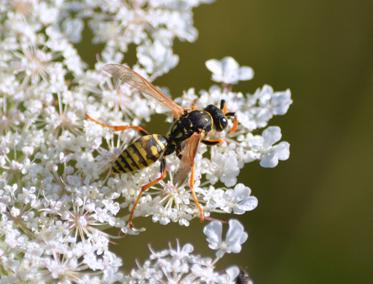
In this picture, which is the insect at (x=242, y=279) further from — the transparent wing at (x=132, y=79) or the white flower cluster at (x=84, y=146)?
the transparent wing at (x=132, y=79)

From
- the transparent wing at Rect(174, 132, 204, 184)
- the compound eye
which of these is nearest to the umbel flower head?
the transparent wing at Rect(174, 132, 204, 184)

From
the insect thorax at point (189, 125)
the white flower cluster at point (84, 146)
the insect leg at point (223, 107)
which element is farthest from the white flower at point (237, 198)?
the insect leg at point (223, 107)

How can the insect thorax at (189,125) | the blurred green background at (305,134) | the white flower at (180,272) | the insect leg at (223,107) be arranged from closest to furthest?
the white flower at (180,272)
the insect thorax at (189,125)
the insect leg at (223,107)
the blurred green background at (305,134)

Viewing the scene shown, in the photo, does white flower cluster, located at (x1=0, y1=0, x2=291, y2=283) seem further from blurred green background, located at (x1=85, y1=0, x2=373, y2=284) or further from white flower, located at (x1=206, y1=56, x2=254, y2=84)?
A: blurred green background, located at (x1=85, y1=0, x2=373, y2=284)

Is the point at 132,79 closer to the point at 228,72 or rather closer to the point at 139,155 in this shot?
the point at 139,155

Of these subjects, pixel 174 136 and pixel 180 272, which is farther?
pixel 174 136

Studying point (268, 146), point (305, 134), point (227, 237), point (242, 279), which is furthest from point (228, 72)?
point (305, 134)
